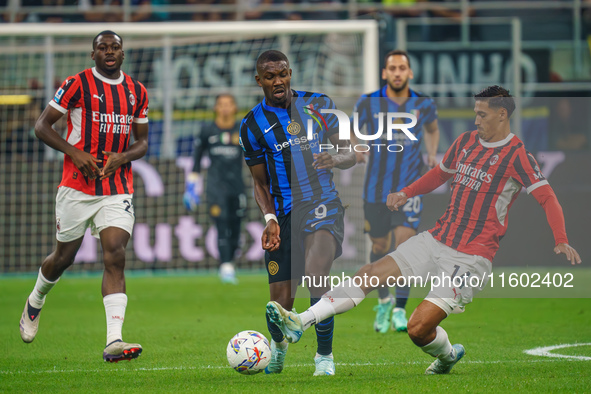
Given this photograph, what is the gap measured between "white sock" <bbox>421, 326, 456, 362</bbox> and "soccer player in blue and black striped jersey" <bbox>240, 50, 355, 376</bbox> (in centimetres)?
61

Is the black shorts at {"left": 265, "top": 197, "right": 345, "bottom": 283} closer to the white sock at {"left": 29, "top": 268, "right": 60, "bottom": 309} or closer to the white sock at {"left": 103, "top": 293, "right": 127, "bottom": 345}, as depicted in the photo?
the white sock at {"left": 103, "top": 293, "right": 127, "bottom": 345}

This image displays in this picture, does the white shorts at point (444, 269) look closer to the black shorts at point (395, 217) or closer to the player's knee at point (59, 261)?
the black shorts at point (395, 217)

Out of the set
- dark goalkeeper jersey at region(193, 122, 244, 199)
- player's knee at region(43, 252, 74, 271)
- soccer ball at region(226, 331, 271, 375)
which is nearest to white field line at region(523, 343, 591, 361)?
soccer ball at region(226, 331, 271, 375)

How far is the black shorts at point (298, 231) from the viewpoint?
17.8ft

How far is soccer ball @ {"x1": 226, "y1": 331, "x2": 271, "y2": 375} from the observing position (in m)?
5.10

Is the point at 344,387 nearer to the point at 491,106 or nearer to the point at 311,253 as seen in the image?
the point at 311,253

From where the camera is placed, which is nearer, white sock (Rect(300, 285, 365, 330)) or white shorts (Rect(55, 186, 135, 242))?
white sock (Rect(300, 285, 365, 330))

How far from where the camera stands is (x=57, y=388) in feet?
16.7

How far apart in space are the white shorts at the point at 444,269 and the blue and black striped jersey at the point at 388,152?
144cm

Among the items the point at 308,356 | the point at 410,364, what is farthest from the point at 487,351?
the point at 308,356

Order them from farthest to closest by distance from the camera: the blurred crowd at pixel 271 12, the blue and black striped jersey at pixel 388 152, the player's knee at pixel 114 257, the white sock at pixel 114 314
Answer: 1. the blurred crowd at pixel 271 12
2. the blue and black striped jersey at pixel 388 152
3. the player's knee at pixel 114 257
4. the white sock at pixel 114 314

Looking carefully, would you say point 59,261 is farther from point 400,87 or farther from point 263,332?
point 400,87

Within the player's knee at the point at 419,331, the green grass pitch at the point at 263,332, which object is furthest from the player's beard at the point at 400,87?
the player's knee at the point at 419,331

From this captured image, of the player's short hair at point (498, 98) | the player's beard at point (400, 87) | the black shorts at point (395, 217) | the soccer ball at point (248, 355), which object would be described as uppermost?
the player's beard at point (400, 87)
